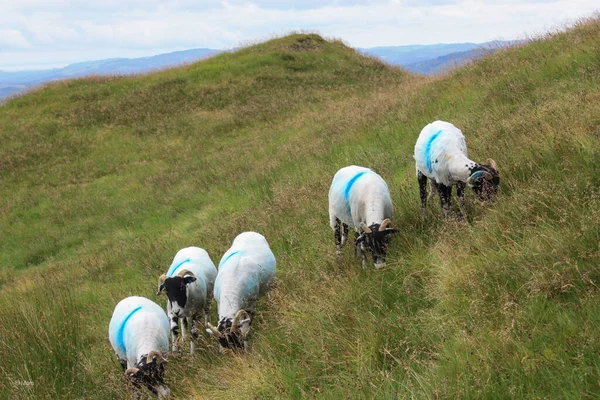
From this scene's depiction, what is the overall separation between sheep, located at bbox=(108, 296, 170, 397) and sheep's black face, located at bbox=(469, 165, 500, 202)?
4.32 m

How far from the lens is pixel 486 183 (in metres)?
5.96

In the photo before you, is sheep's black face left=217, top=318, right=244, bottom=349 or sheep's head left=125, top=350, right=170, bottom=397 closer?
sheep's head left=125, top=350, right=170, bottom=397

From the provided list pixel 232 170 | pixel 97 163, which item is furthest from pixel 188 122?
pixel 232 170

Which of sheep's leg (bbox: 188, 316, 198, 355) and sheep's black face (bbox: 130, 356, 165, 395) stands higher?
sheep's black face (bbox: 130, 356, 165, 395)

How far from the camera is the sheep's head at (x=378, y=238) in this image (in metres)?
5.85

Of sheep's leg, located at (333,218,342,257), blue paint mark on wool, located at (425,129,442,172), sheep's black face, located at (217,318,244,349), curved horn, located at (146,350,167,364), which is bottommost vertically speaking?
curved horn, located at (146,350,167,364)

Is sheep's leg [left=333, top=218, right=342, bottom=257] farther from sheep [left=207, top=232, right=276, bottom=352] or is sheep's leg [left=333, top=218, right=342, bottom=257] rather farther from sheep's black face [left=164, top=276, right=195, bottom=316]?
sheep's black face [left=164, top=276, right=195, bottom=316]

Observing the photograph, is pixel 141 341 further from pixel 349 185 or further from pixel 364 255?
pixel 349 185

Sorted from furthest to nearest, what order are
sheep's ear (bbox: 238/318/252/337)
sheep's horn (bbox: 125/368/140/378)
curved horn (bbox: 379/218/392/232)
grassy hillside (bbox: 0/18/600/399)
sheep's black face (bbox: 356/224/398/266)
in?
curved horn (bbox: 379/218/392/232)
sheep's black face (bbox: 356/224/398/266)
sheep's ear (bbox: 238/318/252/337)
sheep's horn (bbox: 125/368/140/378)
grassy hillside (bbox: 0/18/600/399)

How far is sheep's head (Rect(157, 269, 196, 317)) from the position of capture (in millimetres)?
6578

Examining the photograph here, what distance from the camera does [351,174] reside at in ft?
22.9

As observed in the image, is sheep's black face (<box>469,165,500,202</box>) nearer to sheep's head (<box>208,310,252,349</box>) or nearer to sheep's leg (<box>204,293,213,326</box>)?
sheep's head (<box>208,310,252,349</box>)

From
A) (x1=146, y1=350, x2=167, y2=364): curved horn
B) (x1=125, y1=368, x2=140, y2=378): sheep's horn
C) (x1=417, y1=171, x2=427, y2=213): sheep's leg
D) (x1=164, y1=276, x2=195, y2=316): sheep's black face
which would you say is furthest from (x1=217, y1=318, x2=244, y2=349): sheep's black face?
(x1=417, y1=171, x2=427, y2=213): sheep's leg

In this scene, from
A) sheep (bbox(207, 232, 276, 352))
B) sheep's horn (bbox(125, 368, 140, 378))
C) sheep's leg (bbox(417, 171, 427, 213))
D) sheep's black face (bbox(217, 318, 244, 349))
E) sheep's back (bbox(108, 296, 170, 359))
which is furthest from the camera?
sheep's leg (bbox(417, 171, 427, 213))
